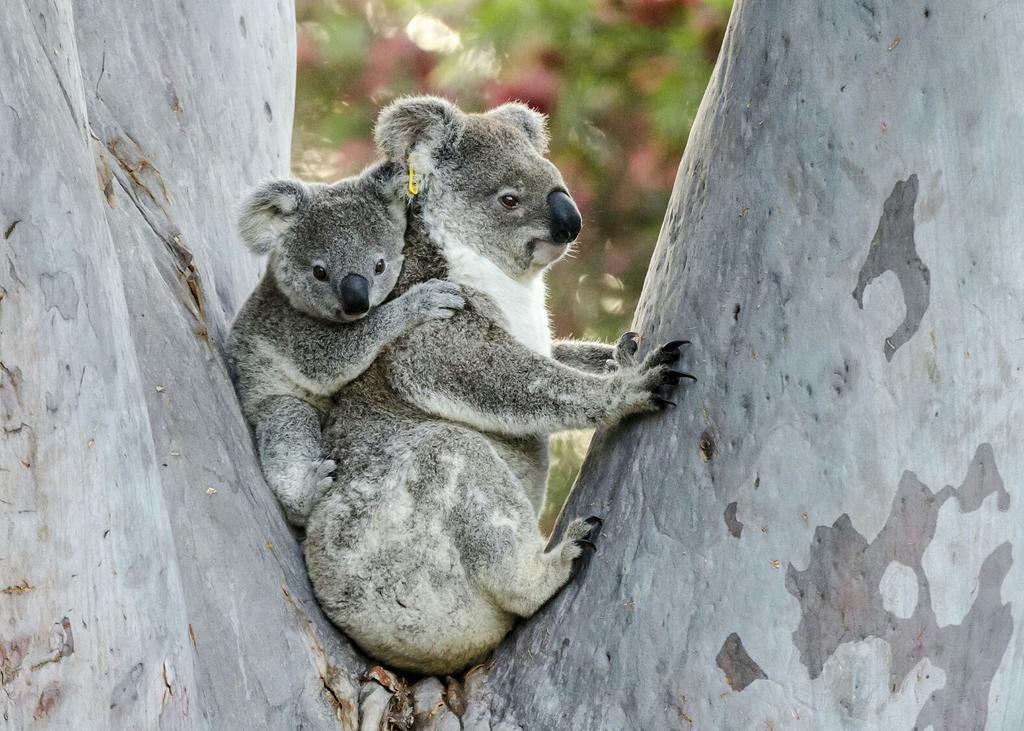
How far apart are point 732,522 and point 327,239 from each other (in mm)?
1653

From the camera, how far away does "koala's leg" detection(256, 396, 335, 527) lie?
328 centimetres

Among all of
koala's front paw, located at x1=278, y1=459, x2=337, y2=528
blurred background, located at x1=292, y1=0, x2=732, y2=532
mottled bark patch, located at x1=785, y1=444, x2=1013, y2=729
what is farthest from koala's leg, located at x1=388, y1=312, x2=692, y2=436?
blurred background, located at x1=292, y1=0, x2=732, y2=532

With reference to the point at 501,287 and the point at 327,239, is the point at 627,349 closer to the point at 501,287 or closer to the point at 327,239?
the point at 501,287

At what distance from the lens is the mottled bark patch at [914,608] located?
251 centimetres

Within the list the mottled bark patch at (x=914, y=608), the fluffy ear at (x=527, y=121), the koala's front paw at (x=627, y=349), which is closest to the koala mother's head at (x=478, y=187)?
the fluffy ear at (x=527, y=121)

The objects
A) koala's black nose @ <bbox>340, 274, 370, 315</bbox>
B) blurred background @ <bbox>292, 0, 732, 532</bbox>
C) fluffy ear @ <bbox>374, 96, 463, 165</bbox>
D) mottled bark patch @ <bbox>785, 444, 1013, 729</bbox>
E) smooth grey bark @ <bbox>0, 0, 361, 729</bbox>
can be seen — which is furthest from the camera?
blurred background @ <bbox>292, 0, 732, 532</bbox>

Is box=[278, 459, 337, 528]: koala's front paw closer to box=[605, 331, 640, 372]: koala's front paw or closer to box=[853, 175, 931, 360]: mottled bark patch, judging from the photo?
box=[605, 331, 640, 372]: koala's front paw

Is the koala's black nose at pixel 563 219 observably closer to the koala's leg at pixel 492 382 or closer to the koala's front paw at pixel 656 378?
the koala's leg at pixel 492 382

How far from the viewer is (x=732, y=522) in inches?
103

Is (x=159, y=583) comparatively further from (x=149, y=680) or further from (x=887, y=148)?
(x=887, y=148)

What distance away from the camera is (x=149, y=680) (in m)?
2.20

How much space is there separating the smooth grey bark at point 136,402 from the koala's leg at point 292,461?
90 millimetres

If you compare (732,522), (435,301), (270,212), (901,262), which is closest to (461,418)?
(435,301)

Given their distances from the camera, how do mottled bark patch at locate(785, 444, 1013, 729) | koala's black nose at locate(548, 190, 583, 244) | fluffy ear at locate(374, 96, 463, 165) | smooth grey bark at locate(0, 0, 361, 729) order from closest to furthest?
smooth grey bark at locate(0, 0, 361, 729)
mottled bark patch at locate(785, 444, 1013, 729)
koala's black nose at locate(548, 190, 583, 244)
fluffy ear at locate(374, 96, 463, 165)
